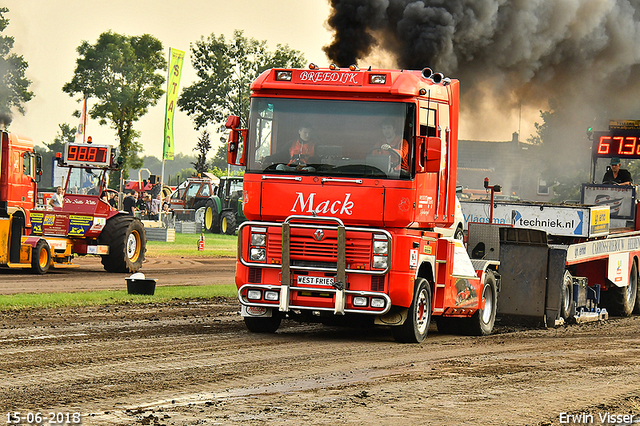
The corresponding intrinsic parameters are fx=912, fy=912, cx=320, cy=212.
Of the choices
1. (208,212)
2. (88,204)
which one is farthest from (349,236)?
(208,212)

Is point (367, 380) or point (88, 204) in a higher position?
point (88, 204)

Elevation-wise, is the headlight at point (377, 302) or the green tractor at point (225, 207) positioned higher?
the green tractor at point (225, 207)

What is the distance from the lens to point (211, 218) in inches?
1678

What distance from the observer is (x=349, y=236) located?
36.0 ft

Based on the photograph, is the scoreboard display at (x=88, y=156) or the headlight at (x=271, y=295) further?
the scoreboard display at (x=88, y=156)

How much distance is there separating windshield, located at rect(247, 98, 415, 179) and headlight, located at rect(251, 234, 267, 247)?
806 mm

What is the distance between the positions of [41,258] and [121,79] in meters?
29.5

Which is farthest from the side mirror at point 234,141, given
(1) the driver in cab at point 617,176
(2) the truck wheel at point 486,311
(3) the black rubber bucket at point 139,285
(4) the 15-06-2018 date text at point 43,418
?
(1) the driver in cab at point 617,176

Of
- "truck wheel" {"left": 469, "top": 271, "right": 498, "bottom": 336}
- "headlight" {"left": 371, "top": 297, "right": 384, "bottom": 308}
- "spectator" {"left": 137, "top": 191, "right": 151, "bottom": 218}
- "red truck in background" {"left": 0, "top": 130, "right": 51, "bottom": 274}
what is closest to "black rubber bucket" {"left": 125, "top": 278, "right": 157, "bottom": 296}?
"red truck in background" {"left": 0, "top": 130, "right": 51, "bottom": 274}

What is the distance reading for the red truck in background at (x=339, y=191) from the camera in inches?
430

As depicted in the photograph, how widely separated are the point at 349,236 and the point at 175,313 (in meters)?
4.59

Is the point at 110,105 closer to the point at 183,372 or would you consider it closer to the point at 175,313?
the point at 175,313

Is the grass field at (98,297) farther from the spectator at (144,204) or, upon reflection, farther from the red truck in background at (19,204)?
the spectator at (144,204)

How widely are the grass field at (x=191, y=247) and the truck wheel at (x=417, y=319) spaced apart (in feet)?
61.2
